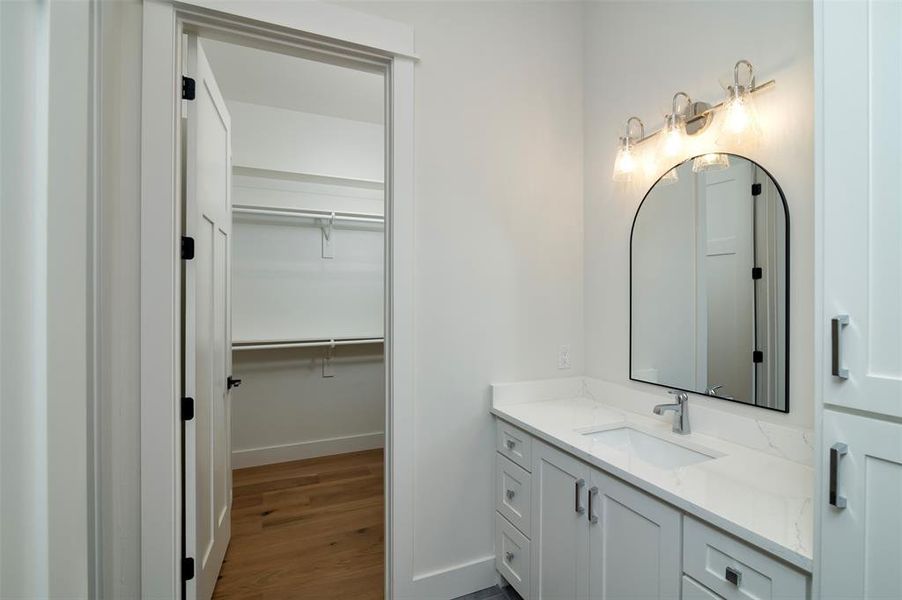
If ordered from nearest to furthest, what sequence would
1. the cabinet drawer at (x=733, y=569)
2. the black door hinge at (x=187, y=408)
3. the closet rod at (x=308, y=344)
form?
the cabinet drawer at (x=733, y=569) → the black door hinge at (x=187, y=408) → the closet rod at (x=308, y=344)

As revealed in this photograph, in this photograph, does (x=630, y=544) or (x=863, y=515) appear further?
(x=630, y=544)

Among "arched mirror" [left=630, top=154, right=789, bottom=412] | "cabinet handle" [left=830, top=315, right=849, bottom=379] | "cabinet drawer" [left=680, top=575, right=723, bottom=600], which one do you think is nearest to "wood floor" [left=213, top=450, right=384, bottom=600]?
"cabinet drawer" [left=680, top=575, right=723, bottom=600]

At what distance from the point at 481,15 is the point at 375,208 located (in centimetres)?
199

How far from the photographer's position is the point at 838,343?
29.4 inches

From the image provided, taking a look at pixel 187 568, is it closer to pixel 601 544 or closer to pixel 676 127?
pixel 601 544

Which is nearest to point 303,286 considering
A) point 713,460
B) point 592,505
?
point 592,505

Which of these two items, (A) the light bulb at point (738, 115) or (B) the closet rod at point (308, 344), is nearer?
(A) the light bulb at point (738, 115)

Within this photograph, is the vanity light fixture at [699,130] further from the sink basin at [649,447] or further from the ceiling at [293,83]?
the ceiling at [293,83]

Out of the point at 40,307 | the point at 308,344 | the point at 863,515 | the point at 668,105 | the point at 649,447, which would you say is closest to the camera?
the point at 40,307

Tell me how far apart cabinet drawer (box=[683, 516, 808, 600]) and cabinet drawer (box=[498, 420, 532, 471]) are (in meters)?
0.68

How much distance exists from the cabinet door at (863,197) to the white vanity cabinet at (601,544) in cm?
45

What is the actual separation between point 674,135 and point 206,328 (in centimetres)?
207

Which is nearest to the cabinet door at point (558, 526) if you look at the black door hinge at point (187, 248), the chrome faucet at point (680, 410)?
the chrome faucet at point (680, 410)

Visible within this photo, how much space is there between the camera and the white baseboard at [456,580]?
5.66ft
